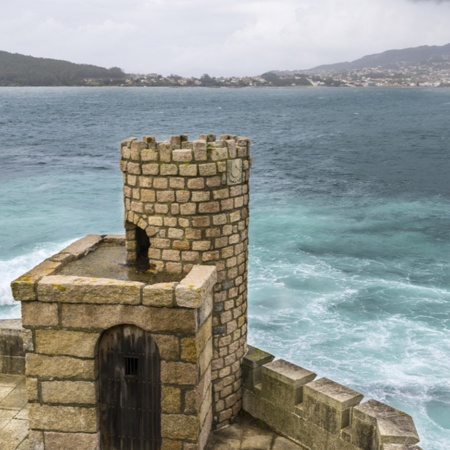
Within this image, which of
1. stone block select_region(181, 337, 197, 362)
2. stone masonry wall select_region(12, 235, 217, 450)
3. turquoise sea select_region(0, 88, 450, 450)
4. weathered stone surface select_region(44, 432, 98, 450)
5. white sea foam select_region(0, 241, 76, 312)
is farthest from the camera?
white sea foam select_region(0, 241, 76, 312)

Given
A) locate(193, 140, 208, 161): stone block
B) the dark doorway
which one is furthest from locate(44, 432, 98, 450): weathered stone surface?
locate(193, 140, 208, 161): stone block

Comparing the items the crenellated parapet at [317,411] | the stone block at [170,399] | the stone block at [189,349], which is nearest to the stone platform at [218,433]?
the crenellated parapet at [317,411]

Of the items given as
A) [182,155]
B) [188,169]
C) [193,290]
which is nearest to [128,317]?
[193,290]

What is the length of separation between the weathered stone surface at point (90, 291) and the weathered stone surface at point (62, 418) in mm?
1508

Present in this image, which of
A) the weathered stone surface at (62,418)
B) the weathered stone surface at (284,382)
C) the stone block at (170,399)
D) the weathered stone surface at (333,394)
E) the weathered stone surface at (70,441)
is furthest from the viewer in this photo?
the weathered stone surface at (284,382)

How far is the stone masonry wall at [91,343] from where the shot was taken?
7523mm

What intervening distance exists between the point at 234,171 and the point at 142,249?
81.5 inches

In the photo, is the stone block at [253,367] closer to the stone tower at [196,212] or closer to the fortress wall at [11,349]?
the stone tower at [196,212]

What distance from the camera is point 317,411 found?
28.8 feet

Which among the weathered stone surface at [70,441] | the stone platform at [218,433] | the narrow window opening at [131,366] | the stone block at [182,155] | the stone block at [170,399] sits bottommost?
the stone platform at [218,433]

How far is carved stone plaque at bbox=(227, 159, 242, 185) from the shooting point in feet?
28.9

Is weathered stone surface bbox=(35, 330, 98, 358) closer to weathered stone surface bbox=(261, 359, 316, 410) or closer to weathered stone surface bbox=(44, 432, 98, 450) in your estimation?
weathered stone surface bbox=(44, 432, 98, 450)

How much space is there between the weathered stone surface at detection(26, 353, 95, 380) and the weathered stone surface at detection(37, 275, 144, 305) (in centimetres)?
80

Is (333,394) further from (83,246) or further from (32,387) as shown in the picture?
(83,246)
